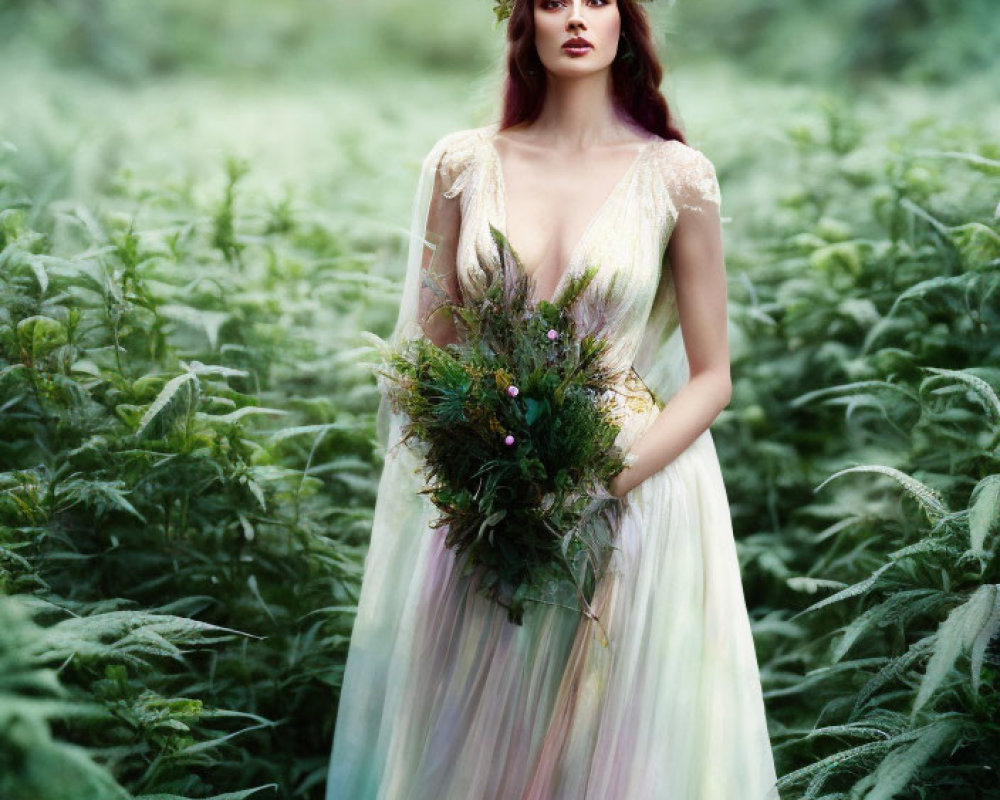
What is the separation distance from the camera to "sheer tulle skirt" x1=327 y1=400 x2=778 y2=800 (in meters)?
2.70

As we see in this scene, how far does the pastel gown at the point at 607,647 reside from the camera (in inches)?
107

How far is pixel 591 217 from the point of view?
9.40 feet

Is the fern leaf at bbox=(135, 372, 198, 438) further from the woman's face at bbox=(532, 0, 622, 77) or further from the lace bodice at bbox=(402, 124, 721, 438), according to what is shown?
the woman's face at bbox=(532, 0, 622, 77)

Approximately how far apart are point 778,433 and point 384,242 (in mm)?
1761

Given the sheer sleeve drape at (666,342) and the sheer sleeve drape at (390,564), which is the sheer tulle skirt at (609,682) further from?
the sheer sleeve drape at (666,342)

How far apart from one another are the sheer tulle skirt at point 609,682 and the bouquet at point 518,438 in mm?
101

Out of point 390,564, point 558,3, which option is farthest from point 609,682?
point 558,3

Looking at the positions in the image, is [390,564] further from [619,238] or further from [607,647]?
[619,238]

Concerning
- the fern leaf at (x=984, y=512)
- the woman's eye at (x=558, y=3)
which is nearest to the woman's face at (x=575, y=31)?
the woman's eye at (x=558, y=3)

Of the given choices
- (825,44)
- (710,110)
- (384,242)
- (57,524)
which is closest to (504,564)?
(57,524)

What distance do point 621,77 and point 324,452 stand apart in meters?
1.55

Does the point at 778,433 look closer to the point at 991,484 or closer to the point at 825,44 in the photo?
the point at 991,484

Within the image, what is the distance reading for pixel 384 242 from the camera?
5.15m

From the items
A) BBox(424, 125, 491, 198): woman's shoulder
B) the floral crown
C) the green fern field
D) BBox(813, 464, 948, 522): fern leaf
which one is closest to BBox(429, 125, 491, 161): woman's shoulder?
BBox(424, 125, 491, 198): woman's shoulder
